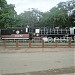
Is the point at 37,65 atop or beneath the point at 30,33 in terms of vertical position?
beneath

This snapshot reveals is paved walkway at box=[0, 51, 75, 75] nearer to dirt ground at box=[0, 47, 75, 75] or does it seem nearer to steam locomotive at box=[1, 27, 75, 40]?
dirt ground at box=[0, 47, 75, 75]

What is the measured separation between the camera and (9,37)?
4997 centimetres

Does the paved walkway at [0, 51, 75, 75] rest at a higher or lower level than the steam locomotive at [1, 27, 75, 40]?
lower

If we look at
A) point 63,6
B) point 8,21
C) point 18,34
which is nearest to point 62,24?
point 63,6

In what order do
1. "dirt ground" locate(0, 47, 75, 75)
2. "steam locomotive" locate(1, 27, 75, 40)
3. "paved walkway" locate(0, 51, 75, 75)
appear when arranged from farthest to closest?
"steam locomotive" locate(1, 27, 75, 40), "paved walkway" locate(0, 51, 75, 75), "dirt ground" locate(0, 47, 75, 75)

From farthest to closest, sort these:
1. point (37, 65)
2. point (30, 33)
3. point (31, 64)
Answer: point (30, 33), point (31, 64), point (37, 65)

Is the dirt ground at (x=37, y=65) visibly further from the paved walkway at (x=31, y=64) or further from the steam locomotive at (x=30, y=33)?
the steam locomotive at (x=30, y=33)

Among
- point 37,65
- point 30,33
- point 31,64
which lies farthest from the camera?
point 30,33

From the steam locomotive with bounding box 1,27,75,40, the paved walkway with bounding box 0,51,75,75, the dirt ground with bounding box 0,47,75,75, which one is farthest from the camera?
the steam locomotive with bounding box 1,27,75,40

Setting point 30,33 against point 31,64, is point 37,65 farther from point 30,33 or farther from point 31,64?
point 30,33

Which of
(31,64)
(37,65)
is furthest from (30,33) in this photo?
(37,65)

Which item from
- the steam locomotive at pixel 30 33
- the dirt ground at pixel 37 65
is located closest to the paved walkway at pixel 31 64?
the dirt ground at pixel 37 65

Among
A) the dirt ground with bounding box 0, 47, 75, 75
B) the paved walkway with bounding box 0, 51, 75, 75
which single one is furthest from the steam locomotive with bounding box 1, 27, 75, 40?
the paved walkway with bounding box 0, 51, 75, 75

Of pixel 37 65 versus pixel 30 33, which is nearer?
pixel 37 65
